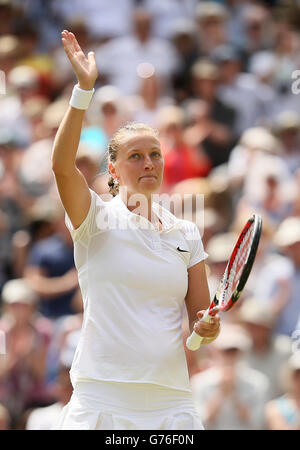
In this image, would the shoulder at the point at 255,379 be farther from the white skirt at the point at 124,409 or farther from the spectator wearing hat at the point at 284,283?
the white skirt at the point at 124,409

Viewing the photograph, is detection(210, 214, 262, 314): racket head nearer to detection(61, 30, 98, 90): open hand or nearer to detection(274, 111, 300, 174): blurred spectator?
detection(61, 30, 98, 90): open hand

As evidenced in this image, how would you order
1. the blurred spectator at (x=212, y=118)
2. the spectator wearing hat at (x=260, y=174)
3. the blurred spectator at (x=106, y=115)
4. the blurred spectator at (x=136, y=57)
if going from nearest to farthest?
the spectator wearing hat at (x=260, y=174)
the blurred spectator at (x=106, y=115)
the blurred spectator at (x=212, y=118)
the blurred spectator at (x=136, y=57)

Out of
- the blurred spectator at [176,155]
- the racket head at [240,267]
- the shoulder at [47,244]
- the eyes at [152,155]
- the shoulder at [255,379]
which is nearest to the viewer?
the racket head at [240,267]

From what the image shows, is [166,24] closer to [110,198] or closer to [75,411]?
[110,198]

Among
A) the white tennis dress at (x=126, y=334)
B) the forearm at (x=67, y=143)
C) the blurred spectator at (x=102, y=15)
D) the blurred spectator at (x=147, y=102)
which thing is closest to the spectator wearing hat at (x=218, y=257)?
the blurred spectator at (x=147, y=102)

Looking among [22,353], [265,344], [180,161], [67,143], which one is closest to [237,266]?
[67,143]

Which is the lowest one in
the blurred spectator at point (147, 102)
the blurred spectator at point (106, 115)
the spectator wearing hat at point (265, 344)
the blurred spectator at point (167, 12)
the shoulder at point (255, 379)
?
the shoulder at point (255, 379)

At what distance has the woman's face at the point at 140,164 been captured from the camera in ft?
12.6

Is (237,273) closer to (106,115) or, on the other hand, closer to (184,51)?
(106,115)

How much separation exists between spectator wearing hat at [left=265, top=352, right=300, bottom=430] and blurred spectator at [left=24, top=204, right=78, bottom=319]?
195 cm

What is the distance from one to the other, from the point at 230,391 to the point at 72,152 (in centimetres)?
283

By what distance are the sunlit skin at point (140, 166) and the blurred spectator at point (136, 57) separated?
5433mm

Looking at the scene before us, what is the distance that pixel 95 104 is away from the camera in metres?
8.59

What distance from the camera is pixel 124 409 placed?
12.1 feet
